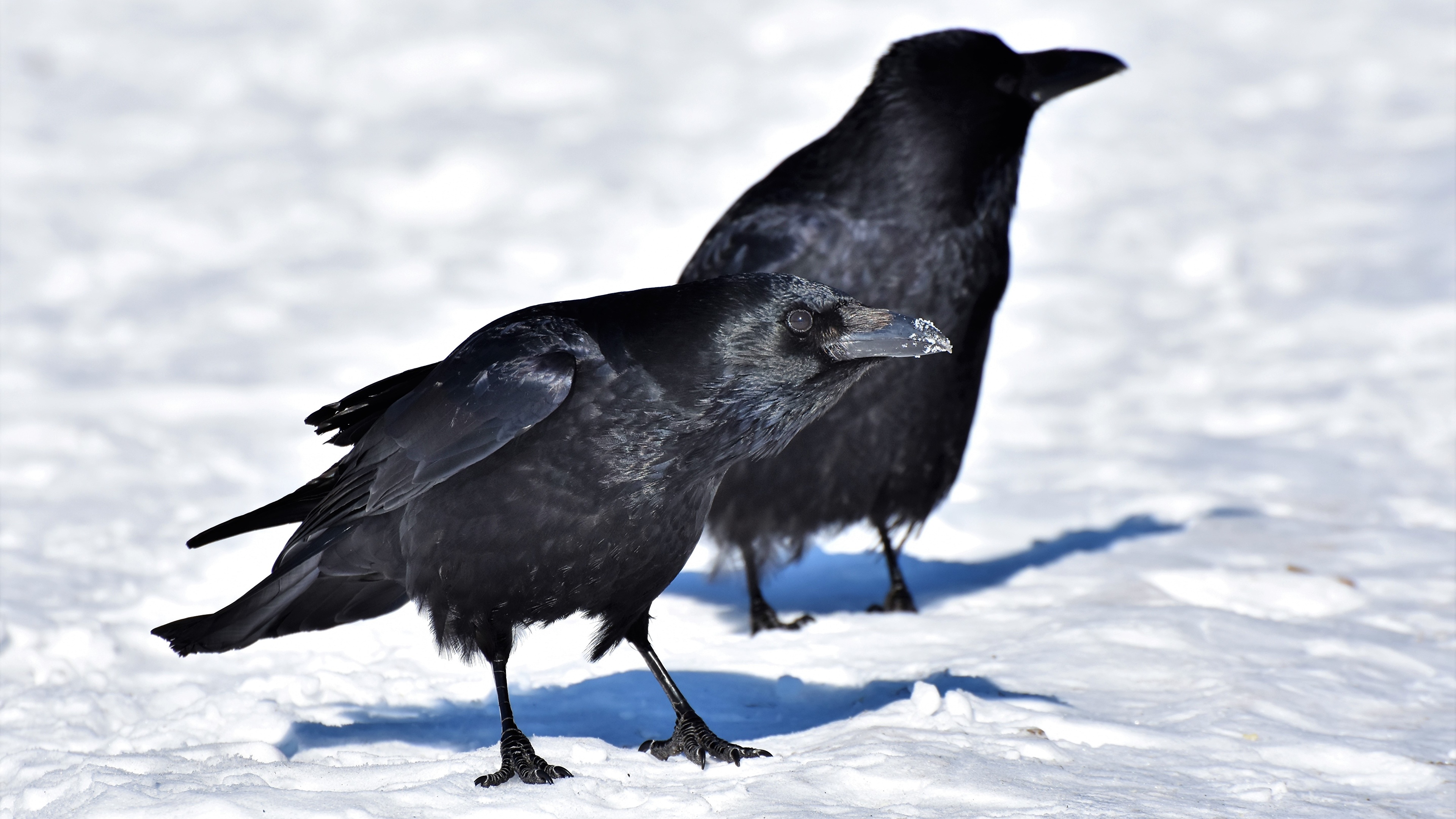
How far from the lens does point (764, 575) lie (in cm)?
499

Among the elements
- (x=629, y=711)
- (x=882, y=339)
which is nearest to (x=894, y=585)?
(x=629, y=711)

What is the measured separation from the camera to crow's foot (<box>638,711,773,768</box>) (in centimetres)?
326

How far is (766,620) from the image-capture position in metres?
4.69

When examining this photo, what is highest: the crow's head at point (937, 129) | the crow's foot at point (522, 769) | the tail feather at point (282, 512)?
the crow's head at point (937, 129)

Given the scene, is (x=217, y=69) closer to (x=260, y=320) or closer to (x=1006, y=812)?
(x=260, y=320)

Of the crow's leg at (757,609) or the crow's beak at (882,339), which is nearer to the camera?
the crow's beak at (882,339)

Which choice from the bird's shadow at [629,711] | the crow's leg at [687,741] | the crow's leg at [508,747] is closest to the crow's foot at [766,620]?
the bird's shadow at [629,711]

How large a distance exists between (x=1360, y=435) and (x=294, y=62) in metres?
9.46

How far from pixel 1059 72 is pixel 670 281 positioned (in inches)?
157

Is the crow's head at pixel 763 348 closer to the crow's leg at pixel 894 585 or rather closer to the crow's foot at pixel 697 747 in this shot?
the crow's foot at pixel 697 747

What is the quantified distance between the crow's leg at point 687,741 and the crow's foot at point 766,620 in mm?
1209

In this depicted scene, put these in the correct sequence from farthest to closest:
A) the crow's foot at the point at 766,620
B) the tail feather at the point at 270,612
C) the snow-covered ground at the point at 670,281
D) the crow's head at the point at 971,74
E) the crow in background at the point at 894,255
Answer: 1. the crow's head at the point at 971,74
2. the crow's foot at the point at 766,620
3. the crow in background at the point at 894,255
4. the tail feather at the point at 270,612
5. the snow-covered ground at the point at 670,281

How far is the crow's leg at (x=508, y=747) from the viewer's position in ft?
10.0

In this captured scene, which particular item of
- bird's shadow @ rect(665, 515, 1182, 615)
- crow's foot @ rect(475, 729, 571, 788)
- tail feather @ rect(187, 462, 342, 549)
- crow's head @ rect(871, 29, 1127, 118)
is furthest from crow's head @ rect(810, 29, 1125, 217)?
crow's foot @ rect(475, 729, 571, 788)
